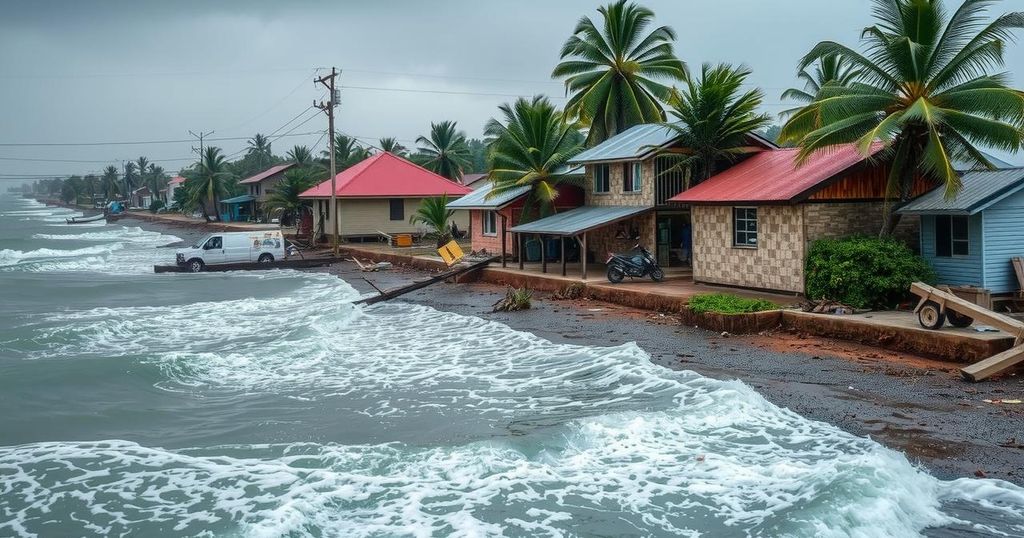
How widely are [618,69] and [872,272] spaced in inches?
820

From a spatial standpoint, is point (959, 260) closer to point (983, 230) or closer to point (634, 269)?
point (983, 230)

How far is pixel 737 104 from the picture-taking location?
2477cm

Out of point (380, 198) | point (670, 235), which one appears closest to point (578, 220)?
point (670, 235)

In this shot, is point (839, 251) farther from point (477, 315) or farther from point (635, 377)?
point (477, 315)

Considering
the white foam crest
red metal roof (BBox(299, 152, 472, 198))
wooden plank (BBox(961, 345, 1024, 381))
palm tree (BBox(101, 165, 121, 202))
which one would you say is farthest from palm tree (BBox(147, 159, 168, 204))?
wooden plank (BBox(961, 345, 1024, 381))

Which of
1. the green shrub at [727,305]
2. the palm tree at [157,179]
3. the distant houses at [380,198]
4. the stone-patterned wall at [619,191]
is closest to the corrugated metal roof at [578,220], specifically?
the stone-patterned wall at [619,191]

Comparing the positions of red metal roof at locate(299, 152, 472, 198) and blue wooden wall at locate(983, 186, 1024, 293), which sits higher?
red metal roof at locate(299, 152, 472, 198)

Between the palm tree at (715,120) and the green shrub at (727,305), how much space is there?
7.13m

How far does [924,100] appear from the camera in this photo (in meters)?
16.9

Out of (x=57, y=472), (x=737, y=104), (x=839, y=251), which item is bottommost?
(x=57, y=472)

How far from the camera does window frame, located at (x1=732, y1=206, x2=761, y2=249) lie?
21.1 m

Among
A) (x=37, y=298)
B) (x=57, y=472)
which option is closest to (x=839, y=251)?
(x=57, y=472)

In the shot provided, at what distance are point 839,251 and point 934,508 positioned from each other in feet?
35.3

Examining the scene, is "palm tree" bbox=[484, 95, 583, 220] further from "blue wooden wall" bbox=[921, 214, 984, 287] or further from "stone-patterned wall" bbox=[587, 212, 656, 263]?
"blue wooden wall" bbox=[921, 214, 984, 287]
